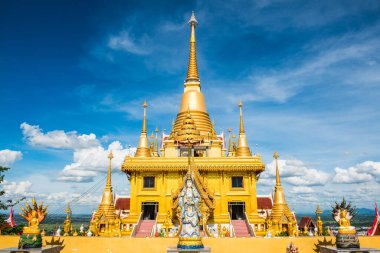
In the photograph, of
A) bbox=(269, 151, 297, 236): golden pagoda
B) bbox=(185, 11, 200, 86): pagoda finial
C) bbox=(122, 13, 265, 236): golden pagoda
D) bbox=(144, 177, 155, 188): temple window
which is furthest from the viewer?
bbox=(185, 11, 200, 86): pagoda finial

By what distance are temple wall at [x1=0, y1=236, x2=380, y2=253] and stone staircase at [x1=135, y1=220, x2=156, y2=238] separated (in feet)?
19.6

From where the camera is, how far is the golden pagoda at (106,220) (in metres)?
26.8

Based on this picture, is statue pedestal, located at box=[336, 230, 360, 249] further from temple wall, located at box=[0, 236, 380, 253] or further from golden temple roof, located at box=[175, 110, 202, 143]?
golden temple roof, located at box=[175, 110, 202, 143]

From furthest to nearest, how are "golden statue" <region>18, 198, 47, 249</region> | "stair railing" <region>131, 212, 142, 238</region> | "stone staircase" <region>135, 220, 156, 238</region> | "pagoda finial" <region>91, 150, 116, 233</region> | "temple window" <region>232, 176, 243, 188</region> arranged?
"temple window" <region>232, 176, 243, 188</region> < "pagoda finial" <region>91, 150, 116, 233</region> < "stone staircase" <region>135, 220, 156, 238</region> < "stair railing" <region>131, 212, 142, 238</region> < "golden statue" <region>18, 198, 47, 249</region>

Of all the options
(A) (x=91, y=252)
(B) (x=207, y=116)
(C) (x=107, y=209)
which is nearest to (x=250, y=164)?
(B) (x=207, y=116)

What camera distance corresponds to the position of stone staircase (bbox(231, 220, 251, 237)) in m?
26.4

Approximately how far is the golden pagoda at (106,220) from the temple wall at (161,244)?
19.8 ft

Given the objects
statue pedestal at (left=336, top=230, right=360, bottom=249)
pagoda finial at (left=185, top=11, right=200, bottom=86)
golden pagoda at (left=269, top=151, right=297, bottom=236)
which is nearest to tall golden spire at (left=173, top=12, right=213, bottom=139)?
pagoda finial at (left=185, top=11, right=200, bottom=86)

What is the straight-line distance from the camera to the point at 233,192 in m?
30.1

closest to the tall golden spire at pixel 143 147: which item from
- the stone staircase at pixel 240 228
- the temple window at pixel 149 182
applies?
the temple window at pixel 149 182

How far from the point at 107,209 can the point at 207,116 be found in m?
15.8


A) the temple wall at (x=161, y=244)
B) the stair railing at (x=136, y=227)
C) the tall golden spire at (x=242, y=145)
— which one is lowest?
the temple wall at (x=161, y=244)

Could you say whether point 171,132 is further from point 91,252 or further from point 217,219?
point 91,252

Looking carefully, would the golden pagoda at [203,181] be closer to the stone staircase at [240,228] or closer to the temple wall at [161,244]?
the stone staircase at [240,228]
